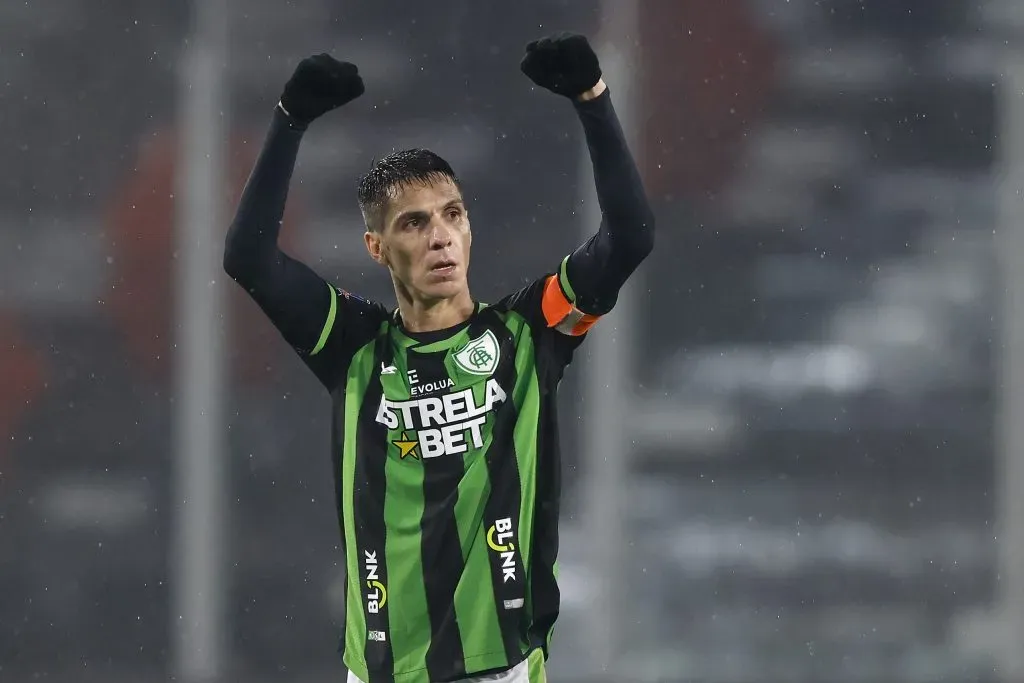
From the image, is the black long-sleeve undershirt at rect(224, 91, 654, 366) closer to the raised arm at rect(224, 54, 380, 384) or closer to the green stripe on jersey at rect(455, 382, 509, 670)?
the raised arm at rect(224, 54, 380, 384)

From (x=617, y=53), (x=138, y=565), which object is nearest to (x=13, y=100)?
(x=138, y=565)

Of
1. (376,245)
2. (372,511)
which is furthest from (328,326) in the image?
(372,511)

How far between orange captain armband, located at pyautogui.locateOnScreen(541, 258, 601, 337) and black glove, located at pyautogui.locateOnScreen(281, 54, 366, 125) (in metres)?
0.35

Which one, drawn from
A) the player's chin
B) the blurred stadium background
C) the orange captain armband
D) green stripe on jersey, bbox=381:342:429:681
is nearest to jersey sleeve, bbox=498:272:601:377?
the orange captain armband

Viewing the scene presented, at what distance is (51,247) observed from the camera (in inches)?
158

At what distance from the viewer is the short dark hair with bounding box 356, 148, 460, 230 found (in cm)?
166

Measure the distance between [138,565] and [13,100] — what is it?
1.54 metres

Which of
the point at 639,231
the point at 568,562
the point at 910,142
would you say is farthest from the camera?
the point at 910,142

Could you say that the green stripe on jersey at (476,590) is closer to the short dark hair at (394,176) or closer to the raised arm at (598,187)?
the raised arm at (598,187)

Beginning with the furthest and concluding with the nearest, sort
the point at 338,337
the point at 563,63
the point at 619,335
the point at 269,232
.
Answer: the point at 619,335 → the point at 338,337 → the point at 269,232 → the point at 563,63

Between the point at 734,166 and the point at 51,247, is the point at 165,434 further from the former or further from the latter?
the point at 734,166

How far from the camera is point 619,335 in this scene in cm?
380

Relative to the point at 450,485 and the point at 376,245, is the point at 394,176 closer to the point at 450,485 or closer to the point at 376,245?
the point at 376,245

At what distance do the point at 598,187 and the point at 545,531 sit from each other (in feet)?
1.46
